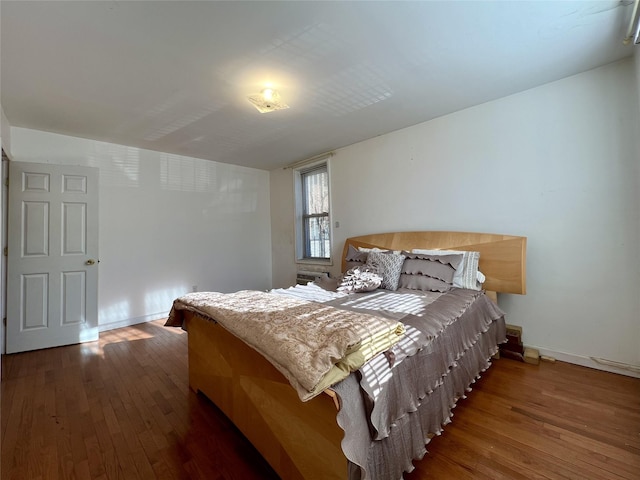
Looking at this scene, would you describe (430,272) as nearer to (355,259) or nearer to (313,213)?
(355,259)

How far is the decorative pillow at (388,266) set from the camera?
8.23ft

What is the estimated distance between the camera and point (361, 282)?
8.09 feet

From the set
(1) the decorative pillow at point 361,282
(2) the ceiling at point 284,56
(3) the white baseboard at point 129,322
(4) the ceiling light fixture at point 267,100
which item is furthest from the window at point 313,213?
(3) the white baseboard at point 129,322

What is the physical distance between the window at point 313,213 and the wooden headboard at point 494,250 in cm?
167

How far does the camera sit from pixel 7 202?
110 inches

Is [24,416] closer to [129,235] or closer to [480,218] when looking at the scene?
[129,235]

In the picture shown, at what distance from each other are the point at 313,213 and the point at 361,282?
2.28 meters

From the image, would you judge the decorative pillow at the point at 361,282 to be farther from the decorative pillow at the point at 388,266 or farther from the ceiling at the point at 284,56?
the ceiling at the point at 284,56

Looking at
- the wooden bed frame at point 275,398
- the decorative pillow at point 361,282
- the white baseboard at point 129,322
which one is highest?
the decorative pillow at point 361,282

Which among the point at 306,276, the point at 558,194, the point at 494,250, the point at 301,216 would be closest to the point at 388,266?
the point at 494,250

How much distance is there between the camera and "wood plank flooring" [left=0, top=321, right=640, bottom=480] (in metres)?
1.32

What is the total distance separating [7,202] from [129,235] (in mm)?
1130

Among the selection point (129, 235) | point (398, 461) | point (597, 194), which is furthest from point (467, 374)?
point (129, 235)

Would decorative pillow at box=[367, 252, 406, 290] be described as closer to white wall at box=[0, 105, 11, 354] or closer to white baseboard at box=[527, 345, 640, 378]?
white baseboard at box=[527, 345, 640, 378]
